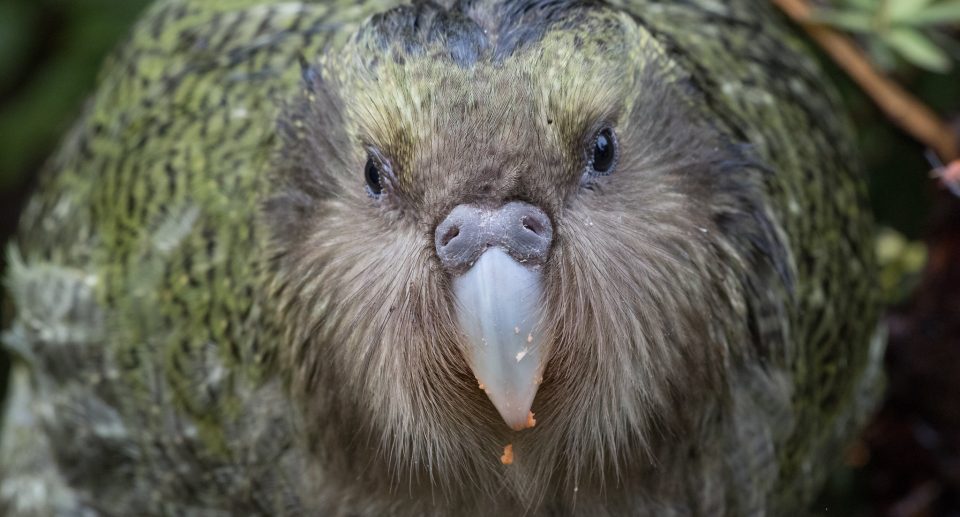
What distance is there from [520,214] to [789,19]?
2115 mm

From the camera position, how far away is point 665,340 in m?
2.98

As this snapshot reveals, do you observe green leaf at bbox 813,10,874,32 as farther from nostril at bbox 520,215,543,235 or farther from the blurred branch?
nostril at bbox 520,215,543,235

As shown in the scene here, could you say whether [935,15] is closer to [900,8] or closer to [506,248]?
[900,8]

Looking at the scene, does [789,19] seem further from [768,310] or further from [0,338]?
[0,338]

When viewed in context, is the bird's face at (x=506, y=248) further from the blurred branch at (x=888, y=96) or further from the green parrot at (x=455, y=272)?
the blurred branch at (x=888, y=96)

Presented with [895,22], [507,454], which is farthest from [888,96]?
[507,454]

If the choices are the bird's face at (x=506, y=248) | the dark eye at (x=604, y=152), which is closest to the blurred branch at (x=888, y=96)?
the bird's face at (x=506, y=248)

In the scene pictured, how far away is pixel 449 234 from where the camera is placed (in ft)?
8.88

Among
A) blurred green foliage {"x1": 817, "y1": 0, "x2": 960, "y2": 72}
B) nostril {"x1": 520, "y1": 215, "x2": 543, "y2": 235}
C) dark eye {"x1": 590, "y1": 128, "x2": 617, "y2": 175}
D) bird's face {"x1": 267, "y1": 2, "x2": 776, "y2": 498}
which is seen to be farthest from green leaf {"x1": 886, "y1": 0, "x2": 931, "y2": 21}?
nostril {"x1": 520, "y1": 215, "x2": 543, "y2": 235}

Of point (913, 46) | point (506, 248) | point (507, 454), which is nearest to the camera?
point (506, 248)

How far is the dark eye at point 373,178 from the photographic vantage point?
2.94 meters

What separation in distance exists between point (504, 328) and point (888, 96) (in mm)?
2194

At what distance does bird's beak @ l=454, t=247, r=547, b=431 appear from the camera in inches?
104

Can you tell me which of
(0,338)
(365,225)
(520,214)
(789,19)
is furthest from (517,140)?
(0,338)
